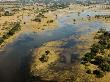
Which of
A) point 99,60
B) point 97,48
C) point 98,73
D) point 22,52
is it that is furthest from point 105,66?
point 22,52

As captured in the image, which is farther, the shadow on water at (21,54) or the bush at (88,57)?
the bush at (88,57)

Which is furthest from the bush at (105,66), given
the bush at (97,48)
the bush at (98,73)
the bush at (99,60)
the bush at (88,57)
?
the bush at (97,48)

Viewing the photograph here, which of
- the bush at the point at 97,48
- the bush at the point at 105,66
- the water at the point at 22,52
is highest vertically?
the bush at the point at 97,48

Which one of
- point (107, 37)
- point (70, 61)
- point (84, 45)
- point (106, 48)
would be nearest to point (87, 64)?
point (70, 61)

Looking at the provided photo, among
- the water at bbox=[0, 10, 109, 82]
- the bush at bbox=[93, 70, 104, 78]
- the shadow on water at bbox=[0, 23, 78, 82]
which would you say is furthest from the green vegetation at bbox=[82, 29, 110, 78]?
the shadow on water at bbox=[0, 23, 78, 82]

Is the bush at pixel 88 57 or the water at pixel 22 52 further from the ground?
the bush at pixel 88 57

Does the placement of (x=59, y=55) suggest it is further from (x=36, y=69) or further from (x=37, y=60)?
(x=36, y=69)

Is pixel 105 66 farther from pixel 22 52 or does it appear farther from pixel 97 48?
pixel 22 52

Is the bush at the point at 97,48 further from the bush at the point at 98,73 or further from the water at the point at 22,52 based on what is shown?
the bush at the point at 98,73
